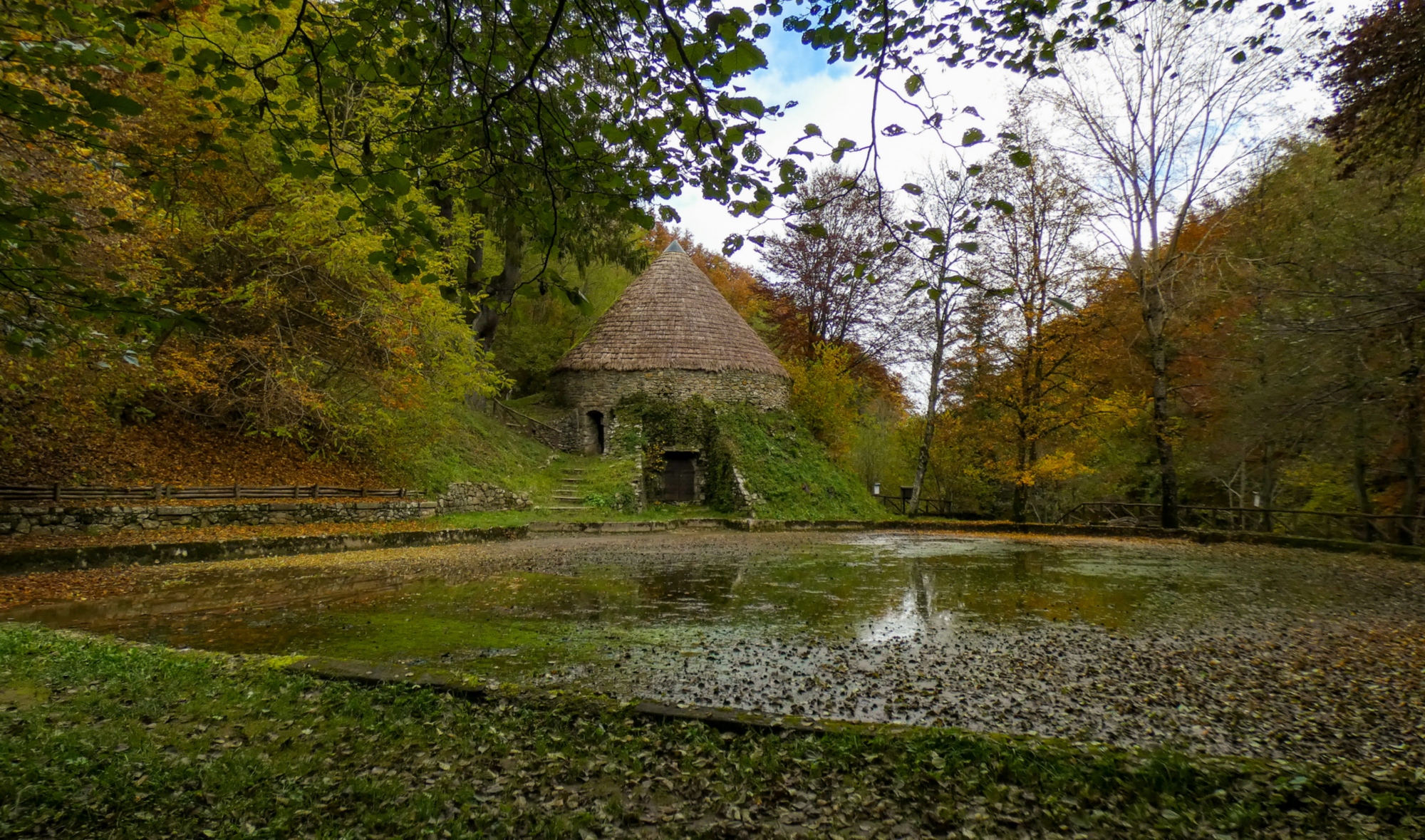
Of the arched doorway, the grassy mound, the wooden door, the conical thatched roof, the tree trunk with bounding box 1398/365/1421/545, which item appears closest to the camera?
the tree trunk with bounding box 1398/365/1421/545

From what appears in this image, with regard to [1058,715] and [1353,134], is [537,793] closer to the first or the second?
[1058,715]

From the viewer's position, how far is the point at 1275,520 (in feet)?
68.7

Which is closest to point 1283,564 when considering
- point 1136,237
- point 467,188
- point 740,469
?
point 1136,237

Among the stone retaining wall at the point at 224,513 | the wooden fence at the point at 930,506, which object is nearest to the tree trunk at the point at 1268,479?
the wooden fence at the point at 930,506

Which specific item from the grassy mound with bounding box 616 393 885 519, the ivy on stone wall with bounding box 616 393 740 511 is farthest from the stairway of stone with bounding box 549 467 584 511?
the ivy on stone wall with bounding box 616 393 740 511

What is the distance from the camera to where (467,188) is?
343cm

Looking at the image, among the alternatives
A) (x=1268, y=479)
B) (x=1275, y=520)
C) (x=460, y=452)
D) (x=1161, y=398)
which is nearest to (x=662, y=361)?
(x=460, y=452)

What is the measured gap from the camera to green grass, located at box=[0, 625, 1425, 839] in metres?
2.50

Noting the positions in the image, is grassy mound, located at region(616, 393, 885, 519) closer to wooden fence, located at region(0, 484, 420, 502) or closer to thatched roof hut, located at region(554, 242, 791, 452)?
thatched roof hut, located at region(554, 242, 791, 452)

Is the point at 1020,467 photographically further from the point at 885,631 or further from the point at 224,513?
the point at 224,513

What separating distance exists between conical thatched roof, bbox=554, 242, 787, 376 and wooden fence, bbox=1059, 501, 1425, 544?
11452 mm

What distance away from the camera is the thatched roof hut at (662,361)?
21359mm

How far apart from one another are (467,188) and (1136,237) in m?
17.1

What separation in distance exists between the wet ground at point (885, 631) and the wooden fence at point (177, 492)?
8.96ft
